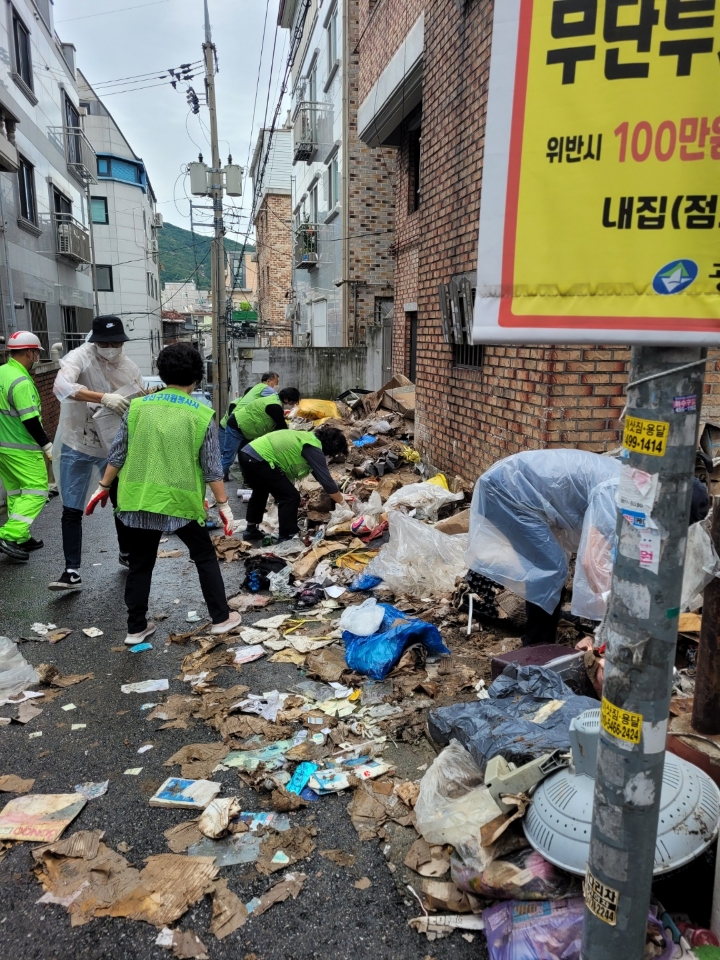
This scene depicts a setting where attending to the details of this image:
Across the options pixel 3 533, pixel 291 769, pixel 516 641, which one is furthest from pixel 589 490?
pixel 3 533

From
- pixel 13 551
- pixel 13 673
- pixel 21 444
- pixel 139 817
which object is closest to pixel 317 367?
pixel 21 444

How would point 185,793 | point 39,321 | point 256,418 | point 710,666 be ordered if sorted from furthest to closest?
1. point 39,321
2. point 256,418
3. point 185,793
4. point 710,666

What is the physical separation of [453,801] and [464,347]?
4.75 meters

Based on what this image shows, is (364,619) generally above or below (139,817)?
above

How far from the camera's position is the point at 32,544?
6328mm

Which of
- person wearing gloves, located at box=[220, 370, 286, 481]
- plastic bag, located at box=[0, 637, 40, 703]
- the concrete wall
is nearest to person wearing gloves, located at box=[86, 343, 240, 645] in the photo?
plastic bag, located at box=[0, 637, 40, 703]

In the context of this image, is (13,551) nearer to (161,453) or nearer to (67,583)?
(67,583)

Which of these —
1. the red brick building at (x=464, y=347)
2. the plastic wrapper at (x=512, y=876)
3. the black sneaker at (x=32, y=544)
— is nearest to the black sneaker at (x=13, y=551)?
the black sneaker at (x=32, y=544)

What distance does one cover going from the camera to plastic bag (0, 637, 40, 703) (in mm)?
3662

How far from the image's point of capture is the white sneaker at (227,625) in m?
4.43

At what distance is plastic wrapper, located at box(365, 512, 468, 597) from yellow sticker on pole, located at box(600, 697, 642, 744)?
3.35 m

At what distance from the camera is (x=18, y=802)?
9.14 ft

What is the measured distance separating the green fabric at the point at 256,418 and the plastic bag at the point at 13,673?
4.02 meters

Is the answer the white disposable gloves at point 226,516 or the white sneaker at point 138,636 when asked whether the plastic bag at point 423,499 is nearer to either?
the white disposable gloves at point 226,516
